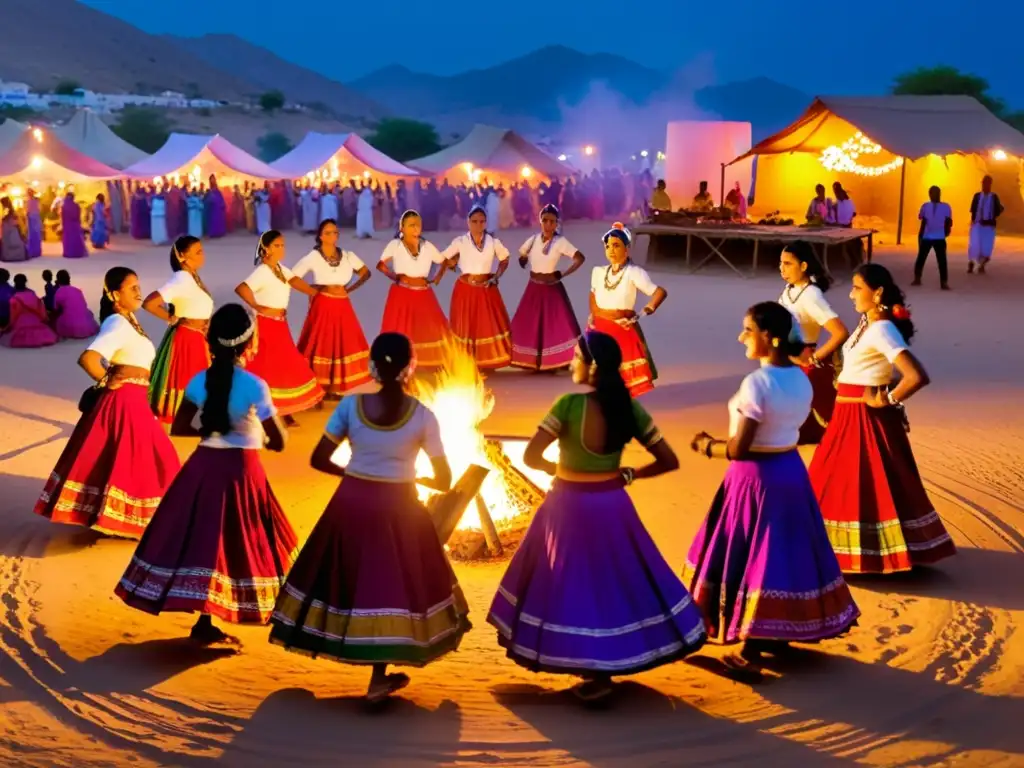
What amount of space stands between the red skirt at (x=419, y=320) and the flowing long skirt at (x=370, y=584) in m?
6.41

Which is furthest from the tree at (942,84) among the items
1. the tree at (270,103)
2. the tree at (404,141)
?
the tree at (270,103)

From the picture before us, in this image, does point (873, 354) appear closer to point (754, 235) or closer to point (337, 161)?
point (754, 235)

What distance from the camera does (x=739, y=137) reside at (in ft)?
95.8

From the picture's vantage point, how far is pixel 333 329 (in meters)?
10.4

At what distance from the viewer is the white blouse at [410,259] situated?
11.1 meters

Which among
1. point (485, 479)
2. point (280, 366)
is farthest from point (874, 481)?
point (280, 366)

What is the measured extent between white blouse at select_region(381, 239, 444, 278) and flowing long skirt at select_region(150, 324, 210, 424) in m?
2.80

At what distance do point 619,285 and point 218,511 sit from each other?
5.11 m

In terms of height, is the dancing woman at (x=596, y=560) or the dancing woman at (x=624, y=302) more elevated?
the dancing woman at (x=624, y=302)

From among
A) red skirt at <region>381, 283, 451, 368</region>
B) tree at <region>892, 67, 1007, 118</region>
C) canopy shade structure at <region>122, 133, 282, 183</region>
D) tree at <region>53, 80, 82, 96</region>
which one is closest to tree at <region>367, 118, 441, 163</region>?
tree at <region>892, 67, 1007, 118</region>

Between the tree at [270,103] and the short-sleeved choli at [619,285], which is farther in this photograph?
the tree at [270,103]

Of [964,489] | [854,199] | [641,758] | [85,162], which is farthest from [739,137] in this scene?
[641,758]

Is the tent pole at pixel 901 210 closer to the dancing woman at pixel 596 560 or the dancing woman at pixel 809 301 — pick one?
the dancing woman at pixel 809 301

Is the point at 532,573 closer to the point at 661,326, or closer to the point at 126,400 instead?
the point at 126,400
